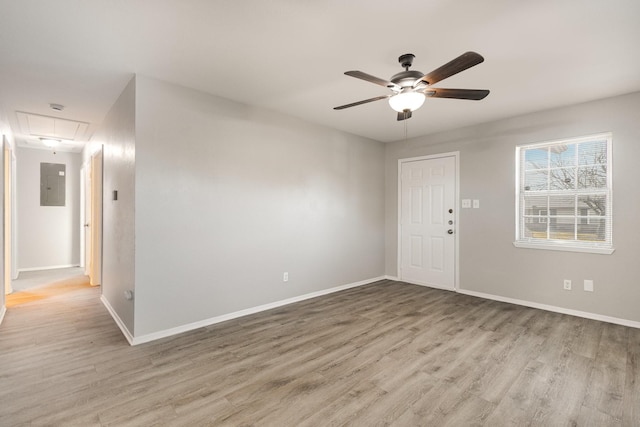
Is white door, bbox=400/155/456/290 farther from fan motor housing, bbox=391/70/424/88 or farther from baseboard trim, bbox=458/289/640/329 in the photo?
fan motor housing, bbox=391/70/424/88

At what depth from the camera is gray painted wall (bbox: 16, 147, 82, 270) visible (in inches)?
231

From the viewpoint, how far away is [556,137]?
3.70 meters

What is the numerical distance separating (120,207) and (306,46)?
2565mm

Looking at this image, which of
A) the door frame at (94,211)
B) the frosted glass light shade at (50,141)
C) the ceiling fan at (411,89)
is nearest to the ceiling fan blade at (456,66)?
the ceiling fan at (411,89)

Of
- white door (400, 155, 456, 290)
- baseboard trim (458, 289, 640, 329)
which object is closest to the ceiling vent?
white door (400, 155, 456, 290)

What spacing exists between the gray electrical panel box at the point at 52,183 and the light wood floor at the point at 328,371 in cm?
353

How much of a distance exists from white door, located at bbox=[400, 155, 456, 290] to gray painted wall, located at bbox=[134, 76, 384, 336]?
101 centimetres

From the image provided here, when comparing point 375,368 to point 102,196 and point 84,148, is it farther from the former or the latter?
point 84,148

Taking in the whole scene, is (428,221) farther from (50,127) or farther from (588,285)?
(50,127)

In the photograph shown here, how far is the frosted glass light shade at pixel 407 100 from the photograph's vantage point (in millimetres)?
2295

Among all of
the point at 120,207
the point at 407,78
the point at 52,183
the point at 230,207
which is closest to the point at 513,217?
the point at 407,78

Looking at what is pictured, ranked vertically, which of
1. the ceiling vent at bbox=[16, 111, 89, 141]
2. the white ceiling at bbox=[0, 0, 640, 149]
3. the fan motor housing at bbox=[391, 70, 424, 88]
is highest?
the white ceiling at bbox=[0, 0, 640, 149]

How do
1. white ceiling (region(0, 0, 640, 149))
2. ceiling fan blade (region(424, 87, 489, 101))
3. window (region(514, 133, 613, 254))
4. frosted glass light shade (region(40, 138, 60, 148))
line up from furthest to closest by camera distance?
1. frosted glass light shade (region(40, 138, 60, 148))
2. window (region(514, 133, 613, 254))
3. ceiling fan blade (region(424, 87, 489, 101))
4. white ceiling (region(0, 0, 640, 149))

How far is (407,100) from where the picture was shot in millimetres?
2314
